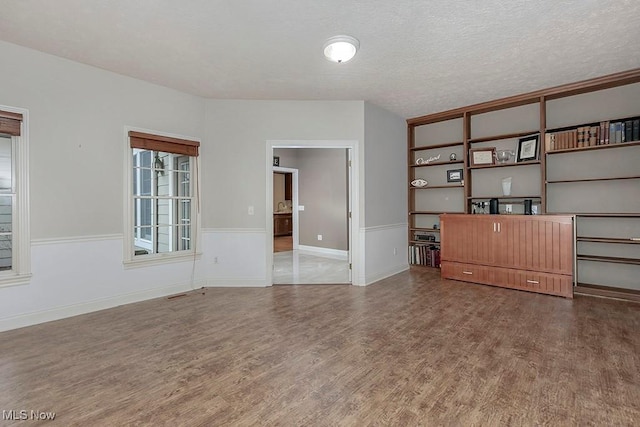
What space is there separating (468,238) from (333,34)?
11.3 ft

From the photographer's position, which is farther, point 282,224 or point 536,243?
point 282,224

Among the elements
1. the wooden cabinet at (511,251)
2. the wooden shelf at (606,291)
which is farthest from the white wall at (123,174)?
the wooden shelf at (606,291)

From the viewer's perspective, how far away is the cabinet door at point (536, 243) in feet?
13.1

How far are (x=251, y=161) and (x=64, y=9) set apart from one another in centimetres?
248

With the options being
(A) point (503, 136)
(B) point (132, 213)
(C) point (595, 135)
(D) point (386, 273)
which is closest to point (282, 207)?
(D) point (386, 273)

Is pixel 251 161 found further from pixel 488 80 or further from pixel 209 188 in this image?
pixel 488 80

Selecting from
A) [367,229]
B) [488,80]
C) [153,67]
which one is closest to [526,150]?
[488,80]

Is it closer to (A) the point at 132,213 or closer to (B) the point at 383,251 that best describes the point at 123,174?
(A) the point at 132,213

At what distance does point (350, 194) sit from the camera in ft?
16.0

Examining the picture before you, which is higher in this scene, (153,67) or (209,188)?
(153,67)

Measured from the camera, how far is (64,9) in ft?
8.39

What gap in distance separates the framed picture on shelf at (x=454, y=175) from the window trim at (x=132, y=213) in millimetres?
4055

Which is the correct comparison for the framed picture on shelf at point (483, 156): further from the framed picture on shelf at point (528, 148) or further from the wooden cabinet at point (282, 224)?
the wooden cabinet at point (282, 224)

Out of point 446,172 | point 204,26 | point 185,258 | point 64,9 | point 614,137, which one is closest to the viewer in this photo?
point 64,9
